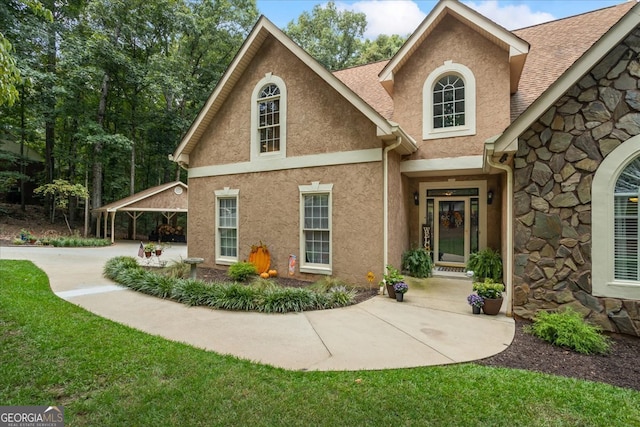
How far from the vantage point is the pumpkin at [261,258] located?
9156 millimetres

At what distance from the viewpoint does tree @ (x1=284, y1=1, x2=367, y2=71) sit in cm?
2695

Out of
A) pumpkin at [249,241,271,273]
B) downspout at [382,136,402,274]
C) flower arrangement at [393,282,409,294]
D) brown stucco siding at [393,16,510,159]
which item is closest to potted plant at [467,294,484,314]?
flower arrangement at [393,282,409,294]

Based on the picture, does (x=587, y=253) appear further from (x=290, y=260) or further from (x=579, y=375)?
(x=290, y=260)

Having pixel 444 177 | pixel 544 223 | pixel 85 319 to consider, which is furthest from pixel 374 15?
pixel 85 319

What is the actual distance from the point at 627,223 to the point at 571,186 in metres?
0.91

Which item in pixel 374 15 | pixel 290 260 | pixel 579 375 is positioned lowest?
pixel 579 375

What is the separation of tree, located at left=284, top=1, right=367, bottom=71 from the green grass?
2682cm

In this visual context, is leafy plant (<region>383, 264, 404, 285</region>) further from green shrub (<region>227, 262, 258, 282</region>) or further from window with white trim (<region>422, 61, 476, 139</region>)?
window with white trim (<region>422, 61, 476, 139</region>)

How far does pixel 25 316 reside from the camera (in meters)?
5.34

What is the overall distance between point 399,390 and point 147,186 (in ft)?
101

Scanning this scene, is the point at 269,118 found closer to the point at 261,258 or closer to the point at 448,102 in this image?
the point at 261,258

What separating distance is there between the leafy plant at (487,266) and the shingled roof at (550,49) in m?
3.60

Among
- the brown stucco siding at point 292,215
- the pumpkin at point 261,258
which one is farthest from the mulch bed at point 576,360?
the pumpkin at point 261,258

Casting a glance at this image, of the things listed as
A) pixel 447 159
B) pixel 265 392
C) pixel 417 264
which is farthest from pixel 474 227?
pixel 265 392
